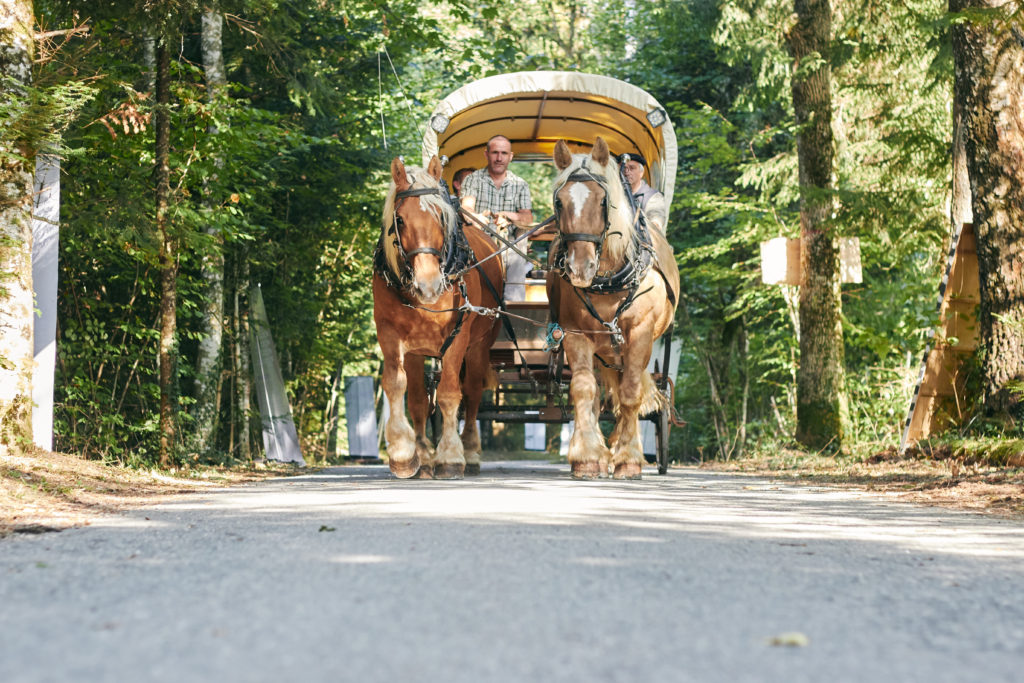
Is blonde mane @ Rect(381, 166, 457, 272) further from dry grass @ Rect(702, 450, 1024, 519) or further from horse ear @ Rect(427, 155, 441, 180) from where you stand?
dry grass @ Rect(702, 450, 1024, 519)

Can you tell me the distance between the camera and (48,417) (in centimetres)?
945

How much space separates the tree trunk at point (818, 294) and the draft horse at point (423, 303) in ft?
24.1

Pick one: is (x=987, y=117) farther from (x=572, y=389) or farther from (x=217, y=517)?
(x=217, y=517)

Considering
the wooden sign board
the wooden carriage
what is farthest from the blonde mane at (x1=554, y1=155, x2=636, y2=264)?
the wooden sign board

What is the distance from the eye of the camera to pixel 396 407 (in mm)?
9664

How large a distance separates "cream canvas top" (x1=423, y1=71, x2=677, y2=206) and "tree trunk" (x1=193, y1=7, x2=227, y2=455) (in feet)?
10.6

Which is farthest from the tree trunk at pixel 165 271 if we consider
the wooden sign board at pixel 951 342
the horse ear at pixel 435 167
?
the wooden sign board at pixel 951 342

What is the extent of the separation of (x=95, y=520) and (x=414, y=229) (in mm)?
3761

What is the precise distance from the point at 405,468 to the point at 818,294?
869 cm

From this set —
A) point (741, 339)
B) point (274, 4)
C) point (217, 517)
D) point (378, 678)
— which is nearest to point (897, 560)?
point (378, 678)

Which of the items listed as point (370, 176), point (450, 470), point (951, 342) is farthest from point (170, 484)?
point (370, 176)

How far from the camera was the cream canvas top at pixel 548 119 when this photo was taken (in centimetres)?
1204

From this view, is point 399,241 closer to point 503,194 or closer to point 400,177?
point 400,177

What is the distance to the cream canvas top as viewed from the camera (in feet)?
39.5
